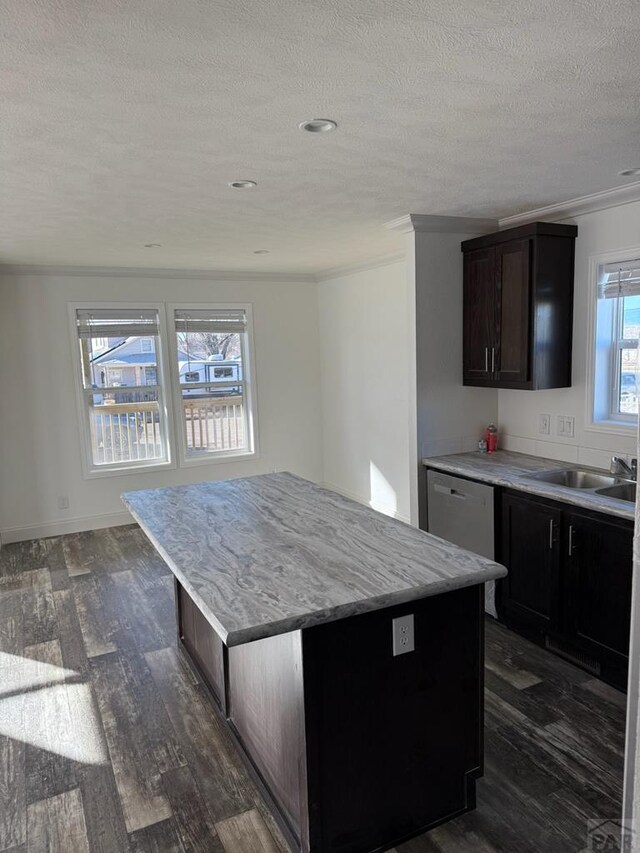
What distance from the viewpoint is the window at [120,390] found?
18.0ft

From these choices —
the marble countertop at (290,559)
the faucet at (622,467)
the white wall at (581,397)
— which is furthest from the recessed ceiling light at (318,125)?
the faucet at (622,467)

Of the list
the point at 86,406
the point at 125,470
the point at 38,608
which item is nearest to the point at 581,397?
the point at 38,608

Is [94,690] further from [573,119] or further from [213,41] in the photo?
[573,119]

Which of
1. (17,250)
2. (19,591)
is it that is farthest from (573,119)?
(19,591)

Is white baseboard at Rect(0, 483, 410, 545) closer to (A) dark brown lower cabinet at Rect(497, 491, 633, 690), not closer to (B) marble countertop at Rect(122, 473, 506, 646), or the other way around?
(A) dark brown lower cabinet at Rect(497, 491, 633, 690)

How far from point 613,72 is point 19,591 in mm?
4470

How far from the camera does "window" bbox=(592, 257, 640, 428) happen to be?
10.9 feet

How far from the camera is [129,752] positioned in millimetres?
2443

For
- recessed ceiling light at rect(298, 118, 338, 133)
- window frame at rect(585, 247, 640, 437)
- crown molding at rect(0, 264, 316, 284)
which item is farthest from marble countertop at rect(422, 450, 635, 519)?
crown molding at rect(0, 264, 316, 284)

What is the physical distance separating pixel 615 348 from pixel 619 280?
39cm

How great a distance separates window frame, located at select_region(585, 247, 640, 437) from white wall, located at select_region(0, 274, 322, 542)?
346cm

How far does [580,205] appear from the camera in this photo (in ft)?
11.1

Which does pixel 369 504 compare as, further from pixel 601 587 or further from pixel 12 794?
pixel 12 794

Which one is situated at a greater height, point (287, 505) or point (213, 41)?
point (213, 41)
